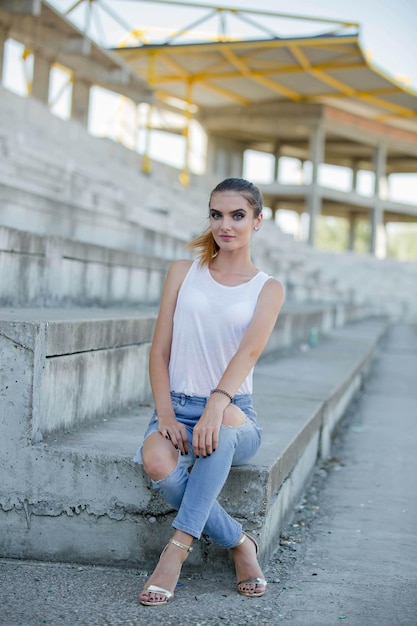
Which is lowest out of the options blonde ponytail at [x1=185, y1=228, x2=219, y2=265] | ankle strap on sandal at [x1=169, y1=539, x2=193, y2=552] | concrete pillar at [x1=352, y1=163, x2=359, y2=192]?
ankle strap on sandal at [x1=169, y1=539, x2=193, y2=552]

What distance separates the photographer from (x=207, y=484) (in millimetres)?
2635

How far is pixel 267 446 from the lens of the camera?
3.31 meters

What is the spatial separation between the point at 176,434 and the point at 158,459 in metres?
0.12

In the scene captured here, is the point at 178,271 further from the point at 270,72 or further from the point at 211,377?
the point at 270,72

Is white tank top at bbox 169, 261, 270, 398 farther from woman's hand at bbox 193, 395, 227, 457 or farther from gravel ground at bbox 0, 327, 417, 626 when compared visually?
gravel ground at bbox 0, 327, 417, 626

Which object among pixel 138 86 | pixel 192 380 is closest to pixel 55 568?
pixel 192 380

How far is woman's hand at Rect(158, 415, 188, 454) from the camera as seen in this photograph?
277 centimetres

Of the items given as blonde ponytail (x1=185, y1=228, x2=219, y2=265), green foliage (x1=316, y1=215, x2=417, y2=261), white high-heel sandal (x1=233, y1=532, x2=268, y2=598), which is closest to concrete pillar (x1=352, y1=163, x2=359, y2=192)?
blonde ponytail (x1=185, y1=228, x2=219, y2=265)

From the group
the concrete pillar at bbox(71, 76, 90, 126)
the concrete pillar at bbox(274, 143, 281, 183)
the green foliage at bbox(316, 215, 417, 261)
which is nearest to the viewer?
the concrete pillar at bbox(71, 76, 90, 126)

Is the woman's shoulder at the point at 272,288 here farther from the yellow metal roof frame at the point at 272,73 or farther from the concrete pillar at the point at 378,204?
the concrete pillar at the point at 378,204

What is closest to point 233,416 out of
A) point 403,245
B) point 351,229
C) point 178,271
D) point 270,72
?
point 178,271

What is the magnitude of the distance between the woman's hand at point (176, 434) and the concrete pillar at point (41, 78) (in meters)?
22.2

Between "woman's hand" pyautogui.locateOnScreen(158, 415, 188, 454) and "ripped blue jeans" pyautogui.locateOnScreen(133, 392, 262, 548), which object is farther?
"woman's hand" pyautogui.locateOnScreen(158, 415, 188, 454)

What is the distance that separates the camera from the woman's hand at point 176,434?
277 centimetres
